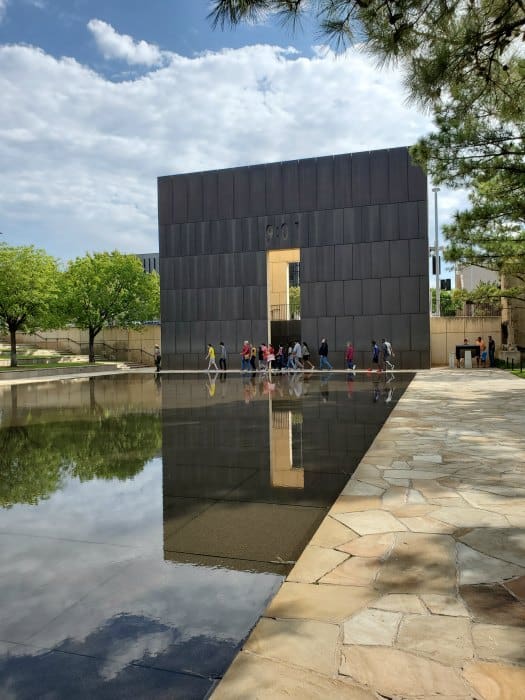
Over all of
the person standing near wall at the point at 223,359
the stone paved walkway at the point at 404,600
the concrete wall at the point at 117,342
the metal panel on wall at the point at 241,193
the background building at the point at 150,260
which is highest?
the background building at the point at 150,260

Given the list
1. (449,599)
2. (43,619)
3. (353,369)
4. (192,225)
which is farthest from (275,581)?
(192,225)

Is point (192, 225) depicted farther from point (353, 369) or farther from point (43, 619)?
point (43, 619)

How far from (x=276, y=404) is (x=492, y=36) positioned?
8.64 m

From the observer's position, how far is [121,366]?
36.8 meters

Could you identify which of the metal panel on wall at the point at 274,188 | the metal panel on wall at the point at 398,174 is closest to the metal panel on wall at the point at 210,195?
the metal panel on wall at the point at 274,188

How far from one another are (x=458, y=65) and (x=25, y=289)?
27.1 m

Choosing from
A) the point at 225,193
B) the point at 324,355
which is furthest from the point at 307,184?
the point at 324,355

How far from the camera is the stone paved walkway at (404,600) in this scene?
2.35 meters

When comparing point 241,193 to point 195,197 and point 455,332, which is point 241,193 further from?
point 455,332

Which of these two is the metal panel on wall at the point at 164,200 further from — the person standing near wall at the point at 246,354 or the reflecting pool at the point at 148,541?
the reflecting pool at the point at 148,541

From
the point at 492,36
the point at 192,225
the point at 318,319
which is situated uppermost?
the point at 192,225

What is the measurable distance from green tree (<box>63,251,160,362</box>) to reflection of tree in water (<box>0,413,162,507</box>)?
30251mm

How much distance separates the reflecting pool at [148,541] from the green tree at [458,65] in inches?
212

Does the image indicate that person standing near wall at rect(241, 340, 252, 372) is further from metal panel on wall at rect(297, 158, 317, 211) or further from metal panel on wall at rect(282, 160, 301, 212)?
metal panel on wall at rect(297, 158, 317, 211)
